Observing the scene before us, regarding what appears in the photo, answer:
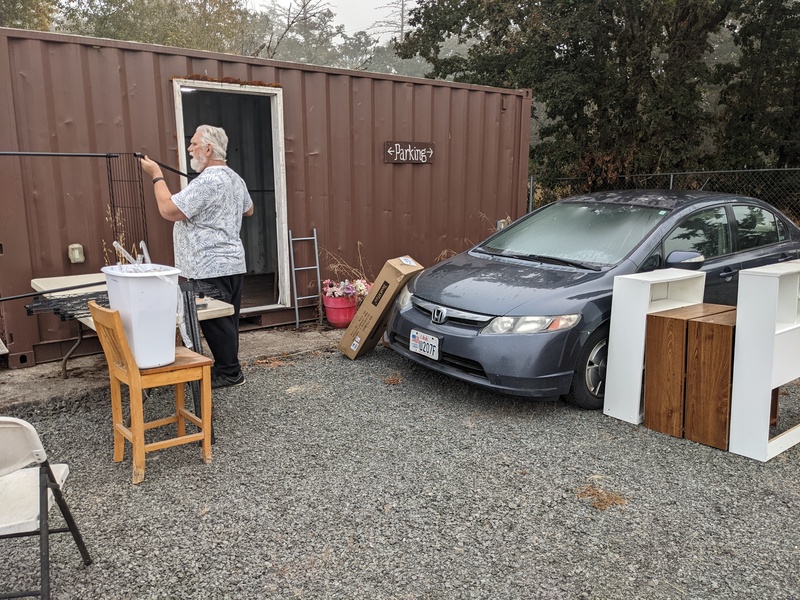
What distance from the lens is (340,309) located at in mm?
6230

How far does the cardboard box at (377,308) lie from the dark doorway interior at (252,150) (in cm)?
320

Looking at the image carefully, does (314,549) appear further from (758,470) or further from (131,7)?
(131,7)

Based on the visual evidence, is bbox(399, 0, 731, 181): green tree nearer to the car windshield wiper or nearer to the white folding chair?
the car windshield wiper

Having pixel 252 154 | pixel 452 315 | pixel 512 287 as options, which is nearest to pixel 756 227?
pixel 512 287

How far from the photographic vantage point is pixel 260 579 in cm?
232

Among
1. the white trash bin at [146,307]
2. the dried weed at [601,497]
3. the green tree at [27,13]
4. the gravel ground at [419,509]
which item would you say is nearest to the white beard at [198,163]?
the white trash bin at [146,307]

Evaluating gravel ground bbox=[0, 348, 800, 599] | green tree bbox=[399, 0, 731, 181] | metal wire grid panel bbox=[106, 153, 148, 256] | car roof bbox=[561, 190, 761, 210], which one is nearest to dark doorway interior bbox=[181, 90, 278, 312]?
metal wire grid panel bbox=[106, 153, 148, 256]

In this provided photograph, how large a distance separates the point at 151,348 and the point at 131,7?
1018 inches

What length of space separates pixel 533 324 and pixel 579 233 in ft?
4.05

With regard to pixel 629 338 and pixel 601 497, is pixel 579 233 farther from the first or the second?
pixel 601 497

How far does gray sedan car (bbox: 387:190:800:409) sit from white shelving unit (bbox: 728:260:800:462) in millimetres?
836

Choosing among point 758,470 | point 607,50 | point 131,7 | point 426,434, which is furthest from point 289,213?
point 131,7

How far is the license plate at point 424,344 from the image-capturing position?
4.09 metres

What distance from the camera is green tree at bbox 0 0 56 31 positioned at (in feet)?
68.7
